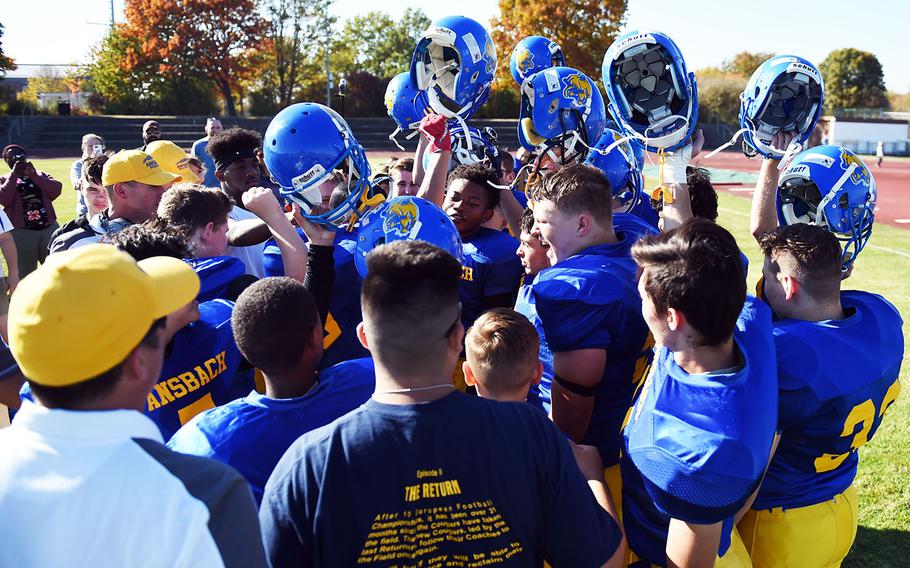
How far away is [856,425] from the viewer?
9.27 feet

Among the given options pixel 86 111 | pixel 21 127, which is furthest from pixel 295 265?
pixel 86 111

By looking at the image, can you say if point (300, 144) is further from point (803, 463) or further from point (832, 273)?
point (803, 463)

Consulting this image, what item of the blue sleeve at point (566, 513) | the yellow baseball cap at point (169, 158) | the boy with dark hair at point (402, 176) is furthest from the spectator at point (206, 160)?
the blue sleeve at point (566, 513)

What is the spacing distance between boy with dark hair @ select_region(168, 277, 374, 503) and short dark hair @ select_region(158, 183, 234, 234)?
1.34m

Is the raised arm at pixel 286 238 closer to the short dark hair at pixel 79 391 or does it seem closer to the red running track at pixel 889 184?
the short dark hair at pixel 79 391

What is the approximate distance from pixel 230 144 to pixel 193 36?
142ft

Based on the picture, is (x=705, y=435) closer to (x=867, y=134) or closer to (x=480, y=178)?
(x=480, y=178)

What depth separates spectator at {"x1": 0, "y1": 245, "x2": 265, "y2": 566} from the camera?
1.50 m

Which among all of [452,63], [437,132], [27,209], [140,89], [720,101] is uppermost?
[720,101]

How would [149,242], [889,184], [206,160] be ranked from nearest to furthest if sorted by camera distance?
[149,242], [206,160], [889,184]

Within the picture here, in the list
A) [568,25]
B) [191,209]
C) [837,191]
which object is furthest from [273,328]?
[568,25]

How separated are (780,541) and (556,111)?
8.49ft

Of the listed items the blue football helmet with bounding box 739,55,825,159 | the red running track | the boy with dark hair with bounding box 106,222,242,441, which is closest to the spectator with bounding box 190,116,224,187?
the boy with dark hair with bounding box 106,222,242,441

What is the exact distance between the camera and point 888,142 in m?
49.2
